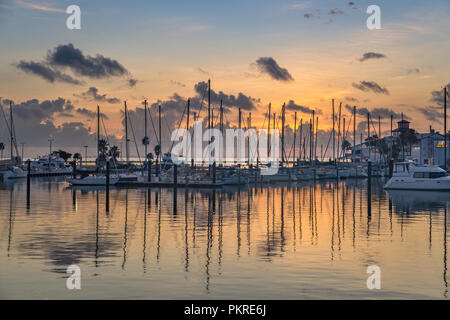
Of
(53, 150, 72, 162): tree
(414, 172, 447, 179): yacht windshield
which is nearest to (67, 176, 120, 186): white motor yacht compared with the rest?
(414, 172, 447, 179): yacht windshield

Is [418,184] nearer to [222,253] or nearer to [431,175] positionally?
[431,175]

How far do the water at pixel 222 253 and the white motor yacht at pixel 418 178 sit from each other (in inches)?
986

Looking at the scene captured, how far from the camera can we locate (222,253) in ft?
75.7

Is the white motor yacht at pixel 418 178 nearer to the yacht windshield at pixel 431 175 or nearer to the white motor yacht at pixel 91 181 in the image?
the yacht windshield at pixel 431 175

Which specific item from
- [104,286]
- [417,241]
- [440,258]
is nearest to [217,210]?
[417,241]

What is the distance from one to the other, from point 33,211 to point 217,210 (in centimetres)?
1380

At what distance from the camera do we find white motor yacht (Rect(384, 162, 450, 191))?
64.6 meters

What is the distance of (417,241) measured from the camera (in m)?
26.5

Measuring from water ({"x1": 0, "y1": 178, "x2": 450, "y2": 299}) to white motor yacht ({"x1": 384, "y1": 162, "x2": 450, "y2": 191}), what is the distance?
25.1m

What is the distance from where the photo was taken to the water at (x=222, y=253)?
55.4ft

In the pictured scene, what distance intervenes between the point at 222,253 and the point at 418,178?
49166mm

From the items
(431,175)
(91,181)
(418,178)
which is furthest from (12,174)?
(431,175)

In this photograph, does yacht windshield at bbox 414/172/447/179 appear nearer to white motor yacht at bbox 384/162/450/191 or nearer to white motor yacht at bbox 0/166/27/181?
white motor yacht at bbox 384/162/450/191
